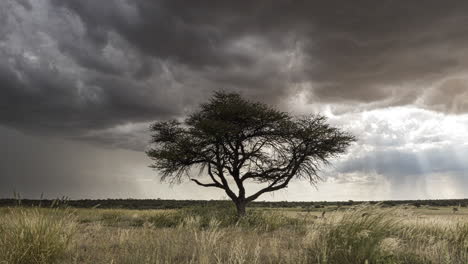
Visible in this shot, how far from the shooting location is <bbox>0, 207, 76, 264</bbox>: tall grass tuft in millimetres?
6359

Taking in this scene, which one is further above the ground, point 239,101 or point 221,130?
point 239,101

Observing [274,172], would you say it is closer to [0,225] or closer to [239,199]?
[239,199]

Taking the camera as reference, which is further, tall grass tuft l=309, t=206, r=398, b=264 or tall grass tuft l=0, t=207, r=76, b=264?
tall grass tuft l=0, t=207, r=76, b=264

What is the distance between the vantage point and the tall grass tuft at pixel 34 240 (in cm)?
636

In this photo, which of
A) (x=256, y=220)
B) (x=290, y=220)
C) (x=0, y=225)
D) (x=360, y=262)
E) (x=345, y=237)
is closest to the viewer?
(x=360, y=262)

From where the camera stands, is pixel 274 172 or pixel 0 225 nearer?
pixel 0 225

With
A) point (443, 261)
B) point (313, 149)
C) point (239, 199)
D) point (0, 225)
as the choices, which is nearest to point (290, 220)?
point (239, 199)

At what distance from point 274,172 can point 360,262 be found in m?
17.9

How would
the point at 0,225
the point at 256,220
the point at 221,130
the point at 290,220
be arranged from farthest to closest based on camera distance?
the point at 221,130 → the point at 290,220 → the point at 256,220 → the point at 0,225

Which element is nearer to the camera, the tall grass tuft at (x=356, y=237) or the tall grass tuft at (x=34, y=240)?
the tall grass tuft at (x=356, y=237)

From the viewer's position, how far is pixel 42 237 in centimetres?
669

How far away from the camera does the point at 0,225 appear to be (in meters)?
8.05

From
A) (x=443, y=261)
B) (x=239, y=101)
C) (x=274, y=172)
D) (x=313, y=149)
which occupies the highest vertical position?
(x=239, y=101)

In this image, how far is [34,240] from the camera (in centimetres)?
654
